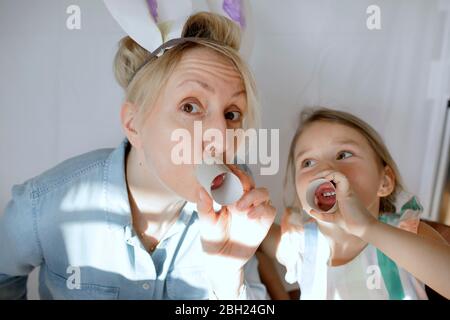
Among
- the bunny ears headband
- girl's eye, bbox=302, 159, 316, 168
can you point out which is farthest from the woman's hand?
the bunny ears headband

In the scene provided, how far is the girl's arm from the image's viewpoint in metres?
0.73

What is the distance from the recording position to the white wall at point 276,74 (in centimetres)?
79

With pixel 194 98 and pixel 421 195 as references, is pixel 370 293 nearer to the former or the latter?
pixel 421 195

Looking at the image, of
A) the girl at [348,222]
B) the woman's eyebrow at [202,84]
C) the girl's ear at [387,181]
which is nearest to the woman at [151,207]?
the woman's eyebrow at [202,84]

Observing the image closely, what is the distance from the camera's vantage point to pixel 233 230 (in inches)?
32.0

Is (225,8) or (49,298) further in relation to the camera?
(49,298)

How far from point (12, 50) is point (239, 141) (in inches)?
18.4

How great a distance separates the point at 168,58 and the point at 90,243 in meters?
0.40

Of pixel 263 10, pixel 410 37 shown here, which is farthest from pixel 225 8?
pixel 410 37

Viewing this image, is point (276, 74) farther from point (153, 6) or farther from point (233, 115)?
point (153, 6)

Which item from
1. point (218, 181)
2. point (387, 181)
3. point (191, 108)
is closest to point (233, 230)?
point (218, 181)

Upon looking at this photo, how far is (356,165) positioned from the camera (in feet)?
2.77

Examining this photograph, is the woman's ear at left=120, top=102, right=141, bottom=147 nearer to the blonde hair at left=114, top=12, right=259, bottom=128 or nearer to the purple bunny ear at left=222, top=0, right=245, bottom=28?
the blonde hair at left=114, top=12, right=259, bottom=128

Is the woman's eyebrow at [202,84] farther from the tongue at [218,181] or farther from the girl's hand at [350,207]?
the girl's hand at [350,207]
